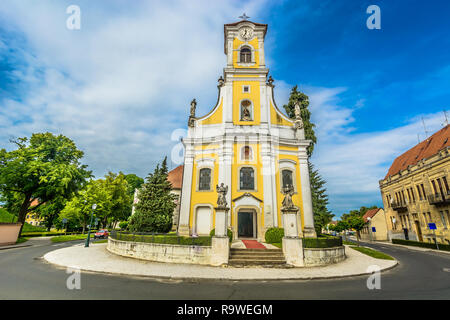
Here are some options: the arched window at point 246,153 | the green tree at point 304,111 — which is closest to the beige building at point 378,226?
the green tree at point 304,111

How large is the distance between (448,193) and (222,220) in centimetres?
2815

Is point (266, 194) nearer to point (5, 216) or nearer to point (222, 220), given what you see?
point (222, 220)

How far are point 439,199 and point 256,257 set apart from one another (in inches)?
1072

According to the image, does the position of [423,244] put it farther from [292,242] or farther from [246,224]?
[292,242]

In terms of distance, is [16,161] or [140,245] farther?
[16,161]

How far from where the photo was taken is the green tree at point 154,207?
61.0 ft

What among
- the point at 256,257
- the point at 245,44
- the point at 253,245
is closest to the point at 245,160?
the point at 253,245

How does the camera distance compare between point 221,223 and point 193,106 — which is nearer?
point 221,223

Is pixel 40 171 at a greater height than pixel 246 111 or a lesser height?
lesser

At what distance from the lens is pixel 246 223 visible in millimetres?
18000

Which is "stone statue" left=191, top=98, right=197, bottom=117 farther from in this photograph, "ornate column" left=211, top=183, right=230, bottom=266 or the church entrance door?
"ornate column" left=211, top=183, right=230, bottom=266

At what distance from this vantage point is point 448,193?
2344 centimetres

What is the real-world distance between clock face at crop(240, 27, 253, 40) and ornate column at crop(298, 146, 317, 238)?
1390cm
